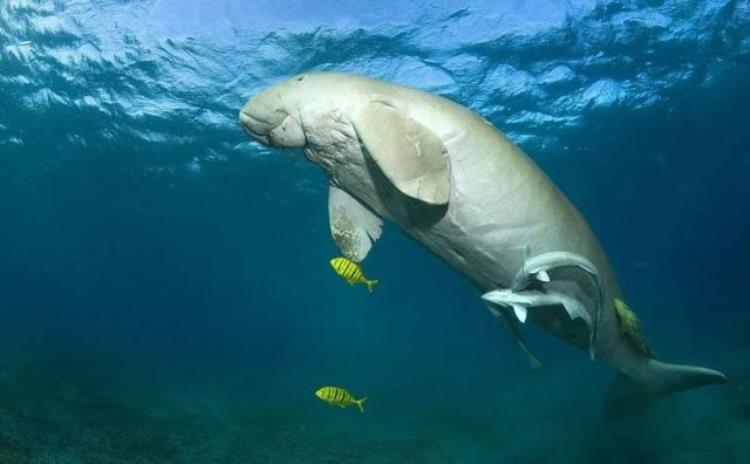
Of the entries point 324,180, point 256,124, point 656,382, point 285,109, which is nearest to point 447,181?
point 285,109

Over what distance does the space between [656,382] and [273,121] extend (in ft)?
14.8

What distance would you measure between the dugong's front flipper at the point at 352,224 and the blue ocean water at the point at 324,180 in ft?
2.04

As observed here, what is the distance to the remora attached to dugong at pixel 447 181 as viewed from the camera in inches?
122

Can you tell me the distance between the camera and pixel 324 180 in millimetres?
22141

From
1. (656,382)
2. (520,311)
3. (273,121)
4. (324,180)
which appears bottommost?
(520,311)

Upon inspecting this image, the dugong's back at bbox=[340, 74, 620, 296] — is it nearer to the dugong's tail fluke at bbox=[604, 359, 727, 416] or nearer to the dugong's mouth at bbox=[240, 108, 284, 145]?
the dugong's mouth at bbox=[240, 108, 284, 145]

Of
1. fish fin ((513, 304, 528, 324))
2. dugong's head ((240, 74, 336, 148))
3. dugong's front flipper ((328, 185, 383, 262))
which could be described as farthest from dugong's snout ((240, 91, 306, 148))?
fish fin ((513, 304, 528, 324))

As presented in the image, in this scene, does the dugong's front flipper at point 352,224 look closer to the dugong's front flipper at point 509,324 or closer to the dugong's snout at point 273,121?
the dugong's snout at point 273,121

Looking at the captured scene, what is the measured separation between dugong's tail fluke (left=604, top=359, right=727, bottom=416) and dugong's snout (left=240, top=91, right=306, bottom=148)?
398 cm

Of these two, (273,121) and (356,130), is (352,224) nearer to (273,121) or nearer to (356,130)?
(273,121)

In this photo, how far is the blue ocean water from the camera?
11688 millimetres

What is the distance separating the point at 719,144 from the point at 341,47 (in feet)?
54.6

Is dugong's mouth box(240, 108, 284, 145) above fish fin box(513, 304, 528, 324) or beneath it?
above

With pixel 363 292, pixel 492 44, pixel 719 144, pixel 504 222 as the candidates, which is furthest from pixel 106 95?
pixel 363 292
